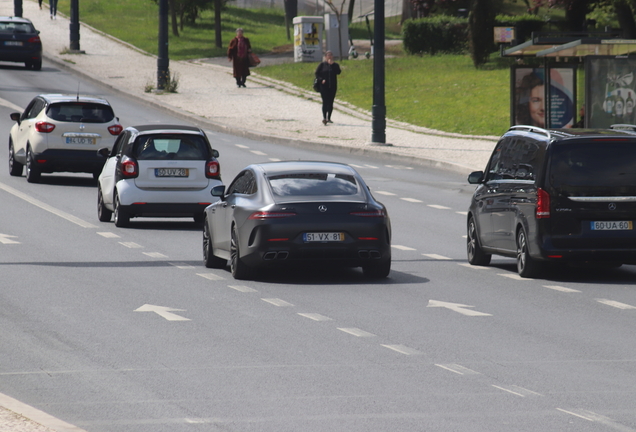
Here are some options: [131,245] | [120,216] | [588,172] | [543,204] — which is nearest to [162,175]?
[120,216]

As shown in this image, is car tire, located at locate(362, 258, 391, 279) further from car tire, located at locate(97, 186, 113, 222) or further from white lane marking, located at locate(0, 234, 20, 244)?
car tire, located at locate(97, 186, 113, 222)

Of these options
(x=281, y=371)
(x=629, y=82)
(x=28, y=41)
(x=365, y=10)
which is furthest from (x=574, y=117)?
(x=365, y=10)

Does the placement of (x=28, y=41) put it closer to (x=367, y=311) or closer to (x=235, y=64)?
(x=235, y=64)

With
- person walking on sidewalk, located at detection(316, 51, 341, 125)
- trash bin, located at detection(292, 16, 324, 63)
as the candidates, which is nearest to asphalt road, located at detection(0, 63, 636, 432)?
person walking on sidewalk, located at detection(316, 51, 341, 125)

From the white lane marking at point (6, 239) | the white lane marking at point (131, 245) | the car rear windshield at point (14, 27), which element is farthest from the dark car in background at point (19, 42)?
the white lane marking at point (131, 245)

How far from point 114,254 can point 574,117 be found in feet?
52.2

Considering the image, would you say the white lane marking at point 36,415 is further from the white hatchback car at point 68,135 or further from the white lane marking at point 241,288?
the white hatchback car at point 68,135

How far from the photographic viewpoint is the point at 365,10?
91.4 metres

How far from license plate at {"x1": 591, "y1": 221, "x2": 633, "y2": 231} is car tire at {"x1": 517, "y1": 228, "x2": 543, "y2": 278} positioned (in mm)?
757

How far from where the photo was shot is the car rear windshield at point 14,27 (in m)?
48.8

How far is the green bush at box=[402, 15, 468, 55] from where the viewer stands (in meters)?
54.8

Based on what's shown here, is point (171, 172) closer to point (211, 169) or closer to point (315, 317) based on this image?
point (211, 169)

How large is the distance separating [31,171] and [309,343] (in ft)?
54.1

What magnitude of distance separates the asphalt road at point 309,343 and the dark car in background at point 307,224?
0.30 metres
